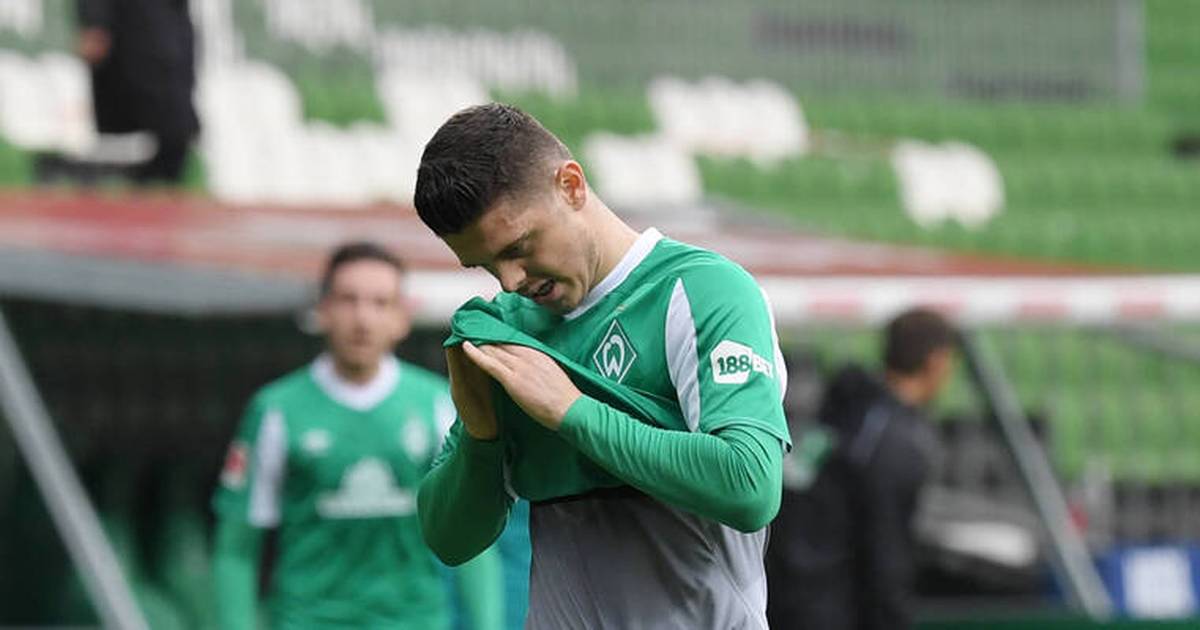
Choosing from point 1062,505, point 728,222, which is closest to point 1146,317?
point 1062,505

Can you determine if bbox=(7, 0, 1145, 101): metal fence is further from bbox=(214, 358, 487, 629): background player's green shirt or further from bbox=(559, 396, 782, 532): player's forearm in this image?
bbox=(559, 396, 782, 532): player's forearm

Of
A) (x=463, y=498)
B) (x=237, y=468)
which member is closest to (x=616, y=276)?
(x=463, y=498)

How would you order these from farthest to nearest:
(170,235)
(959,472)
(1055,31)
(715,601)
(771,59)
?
(1055,31) < (771,59) < (959,472) < (170,235) < (715,601)

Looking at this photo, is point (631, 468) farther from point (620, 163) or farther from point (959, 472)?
point (620, 163)

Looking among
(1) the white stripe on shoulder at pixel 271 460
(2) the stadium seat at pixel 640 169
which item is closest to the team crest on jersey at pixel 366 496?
(1) the white stripe on shoulder at pixel 271 460

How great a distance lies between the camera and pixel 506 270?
8.91 ft

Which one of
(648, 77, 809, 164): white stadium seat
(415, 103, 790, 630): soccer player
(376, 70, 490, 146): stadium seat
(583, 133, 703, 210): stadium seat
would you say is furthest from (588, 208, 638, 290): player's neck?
(648, 77, 809, 164): white stadium seat

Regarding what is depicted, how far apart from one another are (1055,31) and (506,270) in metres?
16.6

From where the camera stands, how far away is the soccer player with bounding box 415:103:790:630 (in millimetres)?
2662

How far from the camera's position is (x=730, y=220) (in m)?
10.3

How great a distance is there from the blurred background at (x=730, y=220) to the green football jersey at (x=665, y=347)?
394 centimetres

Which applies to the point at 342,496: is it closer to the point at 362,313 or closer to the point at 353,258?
the point at 362,313

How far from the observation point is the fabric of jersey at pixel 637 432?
2695 mm

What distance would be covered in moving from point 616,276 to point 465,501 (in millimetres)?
352
